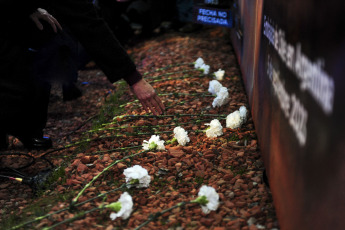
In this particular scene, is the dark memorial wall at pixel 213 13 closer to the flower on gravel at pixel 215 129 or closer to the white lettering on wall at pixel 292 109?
the flower on gravel at pixel 215 129

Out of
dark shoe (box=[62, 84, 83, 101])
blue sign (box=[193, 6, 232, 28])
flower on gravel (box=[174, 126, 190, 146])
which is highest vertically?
blue sign (box=[193, 6, 232, 28])

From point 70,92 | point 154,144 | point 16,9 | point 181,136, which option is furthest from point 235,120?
point 70,92

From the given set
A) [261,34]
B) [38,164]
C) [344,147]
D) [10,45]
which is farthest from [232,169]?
[10,45]

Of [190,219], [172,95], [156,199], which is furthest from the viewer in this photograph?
[172,95]

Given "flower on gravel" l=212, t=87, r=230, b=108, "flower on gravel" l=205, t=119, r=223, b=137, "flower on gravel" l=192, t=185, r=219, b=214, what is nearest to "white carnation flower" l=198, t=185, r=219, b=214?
"flower on gravel" l=192, t=185, r=219, b=214

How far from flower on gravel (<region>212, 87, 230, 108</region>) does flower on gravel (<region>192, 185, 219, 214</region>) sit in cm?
137

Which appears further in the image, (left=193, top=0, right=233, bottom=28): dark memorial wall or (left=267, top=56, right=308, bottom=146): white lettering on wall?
(left=193, top=0, right=233, bottom=28): dark memorial wall

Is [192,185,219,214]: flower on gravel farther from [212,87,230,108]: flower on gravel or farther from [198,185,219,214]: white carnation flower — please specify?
[212,87,230,108]: flower on gravel

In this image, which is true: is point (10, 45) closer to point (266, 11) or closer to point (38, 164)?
point (38, 164)

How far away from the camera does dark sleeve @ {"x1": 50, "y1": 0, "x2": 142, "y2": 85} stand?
7.82 ft

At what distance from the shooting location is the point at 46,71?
3223mm

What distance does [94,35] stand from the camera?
7.84 ft

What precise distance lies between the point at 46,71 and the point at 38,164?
825 millimetres

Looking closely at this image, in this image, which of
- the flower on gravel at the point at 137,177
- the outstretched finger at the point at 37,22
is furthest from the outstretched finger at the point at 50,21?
the flower on gravel at the point at 137,177
